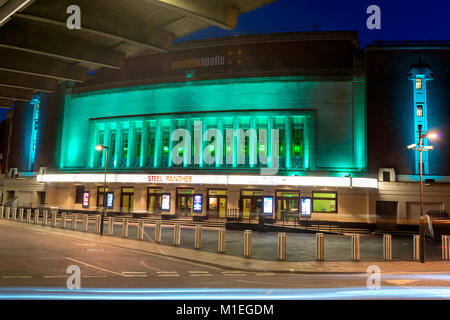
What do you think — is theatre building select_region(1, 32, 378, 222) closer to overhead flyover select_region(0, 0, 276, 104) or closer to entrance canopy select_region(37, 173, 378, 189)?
entrance canopy select_region(37, 173, 378, 189)

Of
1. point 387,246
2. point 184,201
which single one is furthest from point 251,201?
point 387,246

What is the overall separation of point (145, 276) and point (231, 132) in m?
27.0

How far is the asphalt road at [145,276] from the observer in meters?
10.1

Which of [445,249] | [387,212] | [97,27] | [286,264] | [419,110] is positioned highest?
[419,110]

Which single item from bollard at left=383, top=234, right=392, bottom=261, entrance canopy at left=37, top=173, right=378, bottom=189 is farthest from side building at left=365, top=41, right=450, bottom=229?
bollard at left=383, top=234, right=392, bottom=261

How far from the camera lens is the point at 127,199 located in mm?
40750

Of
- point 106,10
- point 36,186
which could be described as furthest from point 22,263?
point 36,186

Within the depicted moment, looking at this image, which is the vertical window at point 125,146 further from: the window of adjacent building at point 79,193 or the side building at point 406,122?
the side building at point 406,122

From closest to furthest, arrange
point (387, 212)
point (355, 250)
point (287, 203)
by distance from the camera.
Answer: point (355, 250), point (387, 212), point (287, 203)

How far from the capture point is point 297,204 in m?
35.1

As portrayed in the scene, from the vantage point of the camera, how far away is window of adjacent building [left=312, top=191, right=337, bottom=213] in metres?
33.8

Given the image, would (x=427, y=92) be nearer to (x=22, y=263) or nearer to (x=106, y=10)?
(x=106, y=10)

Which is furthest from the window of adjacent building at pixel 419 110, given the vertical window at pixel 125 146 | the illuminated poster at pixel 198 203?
the vertical window at pixel 125 146

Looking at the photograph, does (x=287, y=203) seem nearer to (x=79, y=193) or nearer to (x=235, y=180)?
(x=235, y=180)
